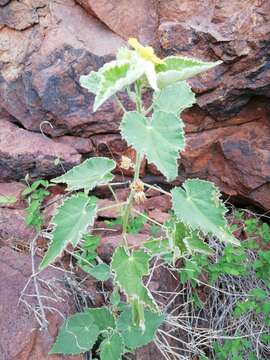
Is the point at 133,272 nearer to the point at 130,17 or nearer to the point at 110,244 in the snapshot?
the point at 110,244

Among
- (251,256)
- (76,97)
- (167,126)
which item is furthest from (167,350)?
(76,97)

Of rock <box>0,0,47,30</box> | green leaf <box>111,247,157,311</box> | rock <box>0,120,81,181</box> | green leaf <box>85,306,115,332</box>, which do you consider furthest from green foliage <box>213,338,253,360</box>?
rock <box>0,0,47,30</box>

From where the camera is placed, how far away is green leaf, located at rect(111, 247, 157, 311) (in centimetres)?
133

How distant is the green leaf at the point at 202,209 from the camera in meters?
1.31

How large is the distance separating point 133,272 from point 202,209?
248 millimetres

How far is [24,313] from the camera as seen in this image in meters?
1.69

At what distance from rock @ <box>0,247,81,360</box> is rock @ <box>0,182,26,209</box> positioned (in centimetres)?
41

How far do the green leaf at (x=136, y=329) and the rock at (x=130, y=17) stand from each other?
1295 millimetres

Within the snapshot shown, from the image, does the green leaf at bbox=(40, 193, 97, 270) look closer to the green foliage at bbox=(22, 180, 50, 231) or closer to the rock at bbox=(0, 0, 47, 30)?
the green foliage at bbox=(22, 180, 50, 231)

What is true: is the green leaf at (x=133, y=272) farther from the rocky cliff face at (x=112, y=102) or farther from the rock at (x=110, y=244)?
the rocky cliff face at (x=112, y=102)

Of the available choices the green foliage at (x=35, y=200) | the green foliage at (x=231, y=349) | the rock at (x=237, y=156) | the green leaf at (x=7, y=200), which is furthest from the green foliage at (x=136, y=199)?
the rock at (x=237, y=156)

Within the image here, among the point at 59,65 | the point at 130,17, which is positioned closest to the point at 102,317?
the point at 59,65

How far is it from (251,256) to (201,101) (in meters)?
0.73

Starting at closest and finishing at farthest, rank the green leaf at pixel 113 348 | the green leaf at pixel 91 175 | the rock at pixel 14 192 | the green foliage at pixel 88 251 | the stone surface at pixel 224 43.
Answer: the green leaf at pixel 91 175
the green leaf at pixel 113 348
the green foliage at pixel 88 251
the stone surface at pixel 224 43
the rock at pixel 14 192
